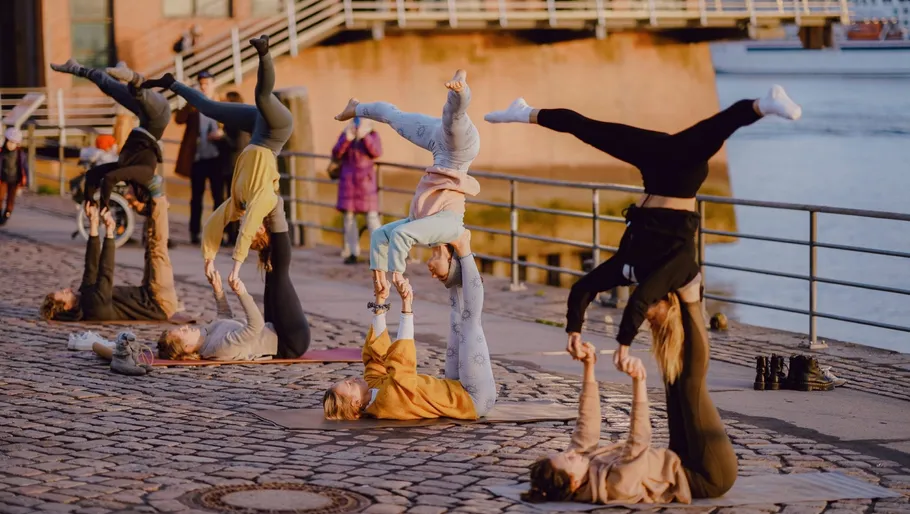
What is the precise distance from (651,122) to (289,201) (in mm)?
27320

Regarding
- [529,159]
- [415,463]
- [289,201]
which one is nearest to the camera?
[415,463]

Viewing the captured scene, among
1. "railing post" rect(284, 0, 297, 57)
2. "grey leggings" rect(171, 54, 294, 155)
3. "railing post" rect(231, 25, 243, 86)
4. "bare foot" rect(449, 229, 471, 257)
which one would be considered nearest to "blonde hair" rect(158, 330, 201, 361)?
"grey leggings" rect(171, 54, 294, 155)

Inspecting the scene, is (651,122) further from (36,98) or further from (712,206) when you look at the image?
(36,98)

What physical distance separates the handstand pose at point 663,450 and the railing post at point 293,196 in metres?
13.4

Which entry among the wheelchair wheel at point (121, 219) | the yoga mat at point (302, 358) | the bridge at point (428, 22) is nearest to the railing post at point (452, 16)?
the bridge at point (428, 22)

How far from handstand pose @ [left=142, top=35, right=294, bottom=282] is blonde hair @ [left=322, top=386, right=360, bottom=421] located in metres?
2.24

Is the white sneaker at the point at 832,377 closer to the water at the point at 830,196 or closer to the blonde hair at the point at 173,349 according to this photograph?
the blonde hair at the point at 173,349

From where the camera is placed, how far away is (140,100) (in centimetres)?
1355

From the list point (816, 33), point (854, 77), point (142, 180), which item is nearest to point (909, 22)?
point (854, 77)

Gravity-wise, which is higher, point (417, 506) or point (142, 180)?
point (142, 180)

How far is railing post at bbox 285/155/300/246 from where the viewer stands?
68.4 ft

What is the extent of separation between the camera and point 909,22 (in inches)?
5118

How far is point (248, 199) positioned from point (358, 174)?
A: 24.7ft

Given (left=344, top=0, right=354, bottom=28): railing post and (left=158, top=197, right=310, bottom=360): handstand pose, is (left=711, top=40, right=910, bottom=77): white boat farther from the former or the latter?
(left=158, top=197, right=310, bottom=360): handstand pose
